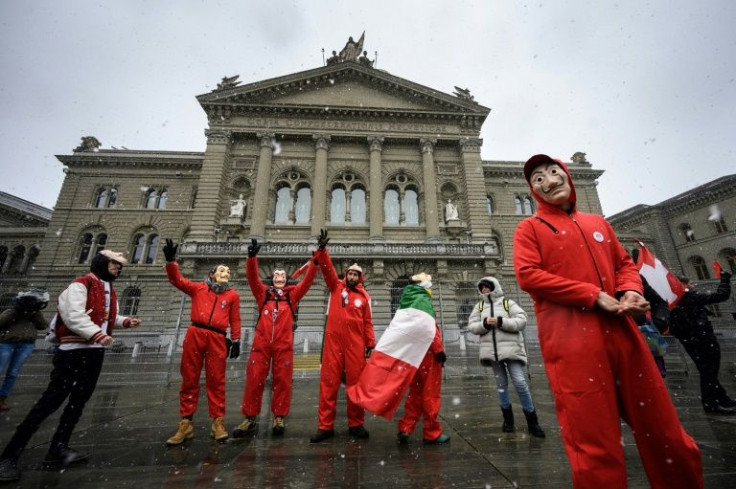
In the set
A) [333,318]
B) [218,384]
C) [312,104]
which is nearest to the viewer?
[218,384]

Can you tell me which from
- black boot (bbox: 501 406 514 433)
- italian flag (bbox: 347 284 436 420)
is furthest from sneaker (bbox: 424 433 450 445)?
black boot (bbox: 501 406 514 433)

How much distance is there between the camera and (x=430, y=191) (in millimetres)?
21812

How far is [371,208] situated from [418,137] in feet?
21.2

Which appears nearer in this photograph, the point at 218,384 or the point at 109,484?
the point at 109,484

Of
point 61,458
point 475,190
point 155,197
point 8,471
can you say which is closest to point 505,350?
point 61,458

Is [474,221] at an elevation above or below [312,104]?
below

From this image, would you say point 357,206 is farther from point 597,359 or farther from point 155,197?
point 597,359

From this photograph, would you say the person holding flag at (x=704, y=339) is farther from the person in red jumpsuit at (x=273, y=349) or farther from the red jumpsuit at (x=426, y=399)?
the person in red jumpsuit at (x=273, y=349)

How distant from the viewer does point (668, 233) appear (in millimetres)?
32062

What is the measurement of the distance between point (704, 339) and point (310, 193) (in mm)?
20153

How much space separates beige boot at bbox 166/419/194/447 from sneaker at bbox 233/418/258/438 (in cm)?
48

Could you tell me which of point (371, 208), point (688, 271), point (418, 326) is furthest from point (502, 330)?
point (688, 271)

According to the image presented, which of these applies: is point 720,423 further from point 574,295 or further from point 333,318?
point 333,318

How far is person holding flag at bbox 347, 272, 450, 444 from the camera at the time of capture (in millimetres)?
3211
